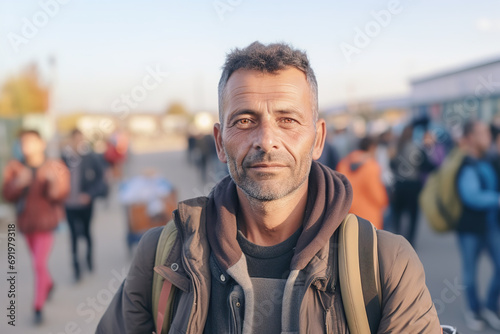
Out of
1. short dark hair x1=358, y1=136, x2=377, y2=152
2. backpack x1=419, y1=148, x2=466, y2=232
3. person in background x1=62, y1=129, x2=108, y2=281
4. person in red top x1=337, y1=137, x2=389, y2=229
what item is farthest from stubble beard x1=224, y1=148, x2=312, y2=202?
person in background x1=62, y1=129, x2=108, y2=281

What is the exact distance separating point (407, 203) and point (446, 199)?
2.22 m

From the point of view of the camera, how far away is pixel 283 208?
177cm

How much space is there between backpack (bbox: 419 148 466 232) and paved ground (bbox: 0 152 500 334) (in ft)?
2.94

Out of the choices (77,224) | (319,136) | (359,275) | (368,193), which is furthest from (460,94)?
(359,275)

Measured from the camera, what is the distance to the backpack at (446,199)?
470 centimetres

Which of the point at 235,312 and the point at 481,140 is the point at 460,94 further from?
the point at 235,312

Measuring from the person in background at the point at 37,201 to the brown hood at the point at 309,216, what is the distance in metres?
3.90

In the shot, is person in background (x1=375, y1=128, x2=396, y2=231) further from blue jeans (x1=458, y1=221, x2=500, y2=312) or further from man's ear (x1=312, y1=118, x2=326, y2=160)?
man's ear (x1=312, y1=118, x2=326, y2=160)

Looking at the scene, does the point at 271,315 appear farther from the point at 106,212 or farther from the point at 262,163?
the point at 106,212

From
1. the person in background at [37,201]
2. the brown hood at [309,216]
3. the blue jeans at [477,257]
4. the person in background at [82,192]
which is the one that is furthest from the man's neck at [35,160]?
the blue jeans at [477,257]

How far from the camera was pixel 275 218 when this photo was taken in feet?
5.82

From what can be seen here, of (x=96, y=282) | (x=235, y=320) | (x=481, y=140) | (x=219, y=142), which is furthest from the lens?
(x=96, y=282)

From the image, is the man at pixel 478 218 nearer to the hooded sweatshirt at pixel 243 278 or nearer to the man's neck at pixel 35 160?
the hooded sweatshirt at pixel 243 278

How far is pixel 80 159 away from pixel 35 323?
2505mm
